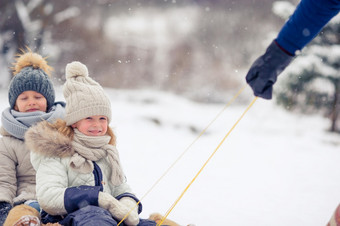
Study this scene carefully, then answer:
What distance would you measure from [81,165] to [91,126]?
0.21 metres

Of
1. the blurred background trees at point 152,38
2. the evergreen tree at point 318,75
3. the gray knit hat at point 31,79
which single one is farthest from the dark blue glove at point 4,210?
the blurred background trees at point 152,38

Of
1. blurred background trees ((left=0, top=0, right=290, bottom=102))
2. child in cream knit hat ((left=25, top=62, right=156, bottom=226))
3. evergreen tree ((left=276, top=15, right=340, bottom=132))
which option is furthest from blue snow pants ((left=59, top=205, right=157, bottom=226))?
blurred background trees ((left=0, top=0, right=290, bottom=102))

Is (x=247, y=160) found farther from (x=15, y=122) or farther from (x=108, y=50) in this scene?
(x=108, y=50)

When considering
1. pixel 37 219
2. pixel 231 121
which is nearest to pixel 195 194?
pixel 37 219

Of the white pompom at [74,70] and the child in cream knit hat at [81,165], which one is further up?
the white pompom at [74,70]

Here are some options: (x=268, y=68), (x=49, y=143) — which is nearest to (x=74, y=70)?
(x=49, y=143)

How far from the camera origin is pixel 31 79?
206 cm

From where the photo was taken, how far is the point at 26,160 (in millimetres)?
1967

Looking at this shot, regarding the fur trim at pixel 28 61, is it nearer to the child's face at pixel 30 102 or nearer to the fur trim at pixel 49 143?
the child's face at pixel 30 102

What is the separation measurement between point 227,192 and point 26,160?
7.74 ft

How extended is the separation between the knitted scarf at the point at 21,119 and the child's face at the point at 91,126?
0.31 metres

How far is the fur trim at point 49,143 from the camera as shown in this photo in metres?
1.57

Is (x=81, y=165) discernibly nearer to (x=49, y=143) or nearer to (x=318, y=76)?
(x=49, y=143)

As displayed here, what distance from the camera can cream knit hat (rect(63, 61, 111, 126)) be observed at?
5.50ft
